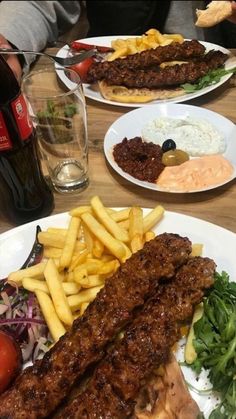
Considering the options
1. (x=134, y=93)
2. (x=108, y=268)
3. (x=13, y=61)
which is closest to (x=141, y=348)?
(x=108, y=268)

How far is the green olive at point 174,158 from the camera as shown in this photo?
7.96 ft

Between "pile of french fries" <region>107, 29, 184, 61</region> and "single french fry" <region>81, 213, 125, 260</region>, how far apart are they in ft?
5.64

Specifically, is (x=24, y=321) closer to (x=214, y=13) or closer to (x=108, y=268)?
(x=108, y=268)

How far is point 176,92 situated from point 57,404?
2.07 m

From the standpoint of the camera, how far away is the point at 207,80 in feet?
9.61

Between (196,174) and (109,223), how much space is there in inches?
24.0

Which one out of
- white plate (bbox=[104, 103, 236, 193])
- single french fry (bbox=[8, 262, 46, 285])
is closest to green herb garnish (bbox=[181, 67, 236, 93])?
white plate (bbox=[104, 103, 236, 193])

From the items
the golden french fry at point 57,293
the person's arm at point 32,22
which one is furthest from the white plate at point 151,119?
the person's arm at point 32,22

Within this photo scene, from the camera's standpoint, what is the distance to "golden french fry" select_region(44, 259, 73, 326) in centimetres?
169

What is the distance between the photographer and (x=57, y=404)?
150cm

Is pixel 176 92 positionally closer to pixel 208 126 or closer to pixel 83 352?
pixel 208 126

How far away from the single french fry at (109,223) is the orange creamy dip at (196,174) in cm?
43

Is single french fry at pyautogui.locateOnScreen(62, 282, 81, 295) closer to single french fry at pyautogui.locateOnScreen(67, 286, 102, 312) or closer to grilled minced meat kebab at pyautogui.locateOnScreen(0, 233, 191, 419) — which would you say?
single french fry at pyautogui.locateOnScreen(67, 286, 102, 312)

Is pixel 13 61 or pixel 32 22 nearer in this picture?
pixel 13 61
